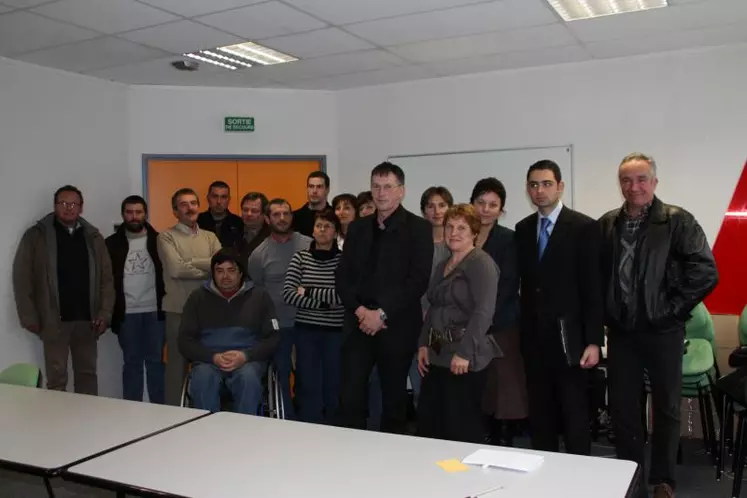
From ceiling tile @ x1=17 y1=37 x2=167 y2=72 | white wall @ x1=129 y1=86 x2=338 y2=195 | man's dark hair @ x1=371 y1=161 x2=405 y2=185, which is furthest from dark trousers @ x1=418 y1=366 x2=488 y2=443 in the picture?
white wall @ x1=129 y1=86 x2=338 y2=195

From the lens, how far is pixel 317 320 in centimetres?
407

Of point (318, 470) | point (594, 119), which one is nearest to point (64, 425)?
point (318, 470)

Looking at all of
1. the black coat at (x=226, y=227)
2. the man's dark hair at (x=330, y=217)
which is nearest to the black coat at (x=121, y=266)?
the black coat at (x=226, y=227)

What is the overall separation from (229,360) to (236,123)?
2.86m

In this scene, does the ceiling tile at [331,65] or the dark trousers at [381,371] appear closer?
the dark trousers at [381,371]

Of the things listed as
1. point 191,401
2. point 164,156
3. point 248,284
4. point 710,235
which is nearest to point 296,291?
point 248,284

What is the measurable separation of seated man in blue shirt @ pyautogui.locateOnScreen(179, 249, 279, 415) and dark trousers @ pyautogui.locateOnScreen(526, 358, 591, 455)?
4.88 feet

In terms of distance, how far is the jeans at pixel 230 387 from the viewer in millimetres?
3682

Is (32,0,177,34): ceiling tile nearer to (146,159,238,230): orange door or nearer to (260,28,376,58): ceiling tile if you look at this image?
(260,28,376,58): ceiling tile

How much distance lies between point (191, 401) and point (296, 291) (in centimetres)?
86

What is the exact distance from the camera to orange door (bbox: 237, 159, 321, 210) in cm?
610

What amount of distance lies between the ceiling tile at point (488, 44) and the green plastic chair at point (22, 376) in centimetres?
311

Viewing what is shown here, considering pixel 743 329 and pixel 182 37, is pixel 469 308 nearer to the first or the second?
pixel 743 329

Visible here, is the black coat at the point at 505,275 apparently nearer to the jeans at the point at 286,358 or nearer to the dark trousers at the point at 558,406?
the dark trousers at the point at 558,406
